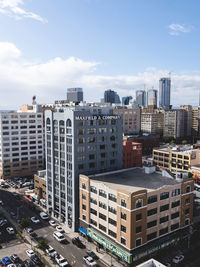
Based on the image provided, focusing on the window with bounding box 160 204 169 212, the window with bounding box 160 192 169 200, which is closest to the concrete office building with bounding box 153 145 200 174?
the window with bounding box 160 204 169 212

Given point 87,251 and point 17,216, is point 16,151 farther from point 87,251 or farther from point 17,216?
point 87,251

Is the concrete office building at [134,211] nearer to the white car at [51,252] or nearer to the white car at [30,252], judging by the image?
the white car at [51,252]

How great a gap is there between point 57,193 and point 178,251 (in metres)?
45.4

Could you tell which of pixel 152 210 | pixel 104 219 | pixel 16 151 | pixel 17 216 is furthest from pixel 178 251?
pixel 16 151

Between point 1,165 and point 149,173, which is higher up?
point 149,173

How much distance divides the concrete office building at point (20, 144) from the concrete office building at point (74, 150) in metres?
60.3

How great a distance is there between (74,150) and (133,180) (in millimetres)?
21185

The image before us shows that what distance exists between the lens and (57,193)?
91.7 meters

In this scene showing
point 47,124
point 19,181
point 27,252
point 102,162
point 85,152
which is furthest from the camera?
point 19,181

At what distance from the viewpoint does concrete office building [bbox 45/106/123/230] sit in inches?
3196

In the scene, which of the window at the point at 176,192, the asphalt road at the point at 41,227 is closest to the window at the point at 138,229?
the asphalt road at the point at 41,227

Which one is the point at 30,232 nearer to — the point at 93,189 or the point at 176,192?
the point at 93,189

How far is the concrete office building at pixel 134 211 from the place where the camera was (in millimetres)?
62000

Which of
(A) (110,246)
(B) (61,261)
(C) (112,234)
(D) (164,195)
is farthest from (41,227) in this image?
(D) (164,195)
